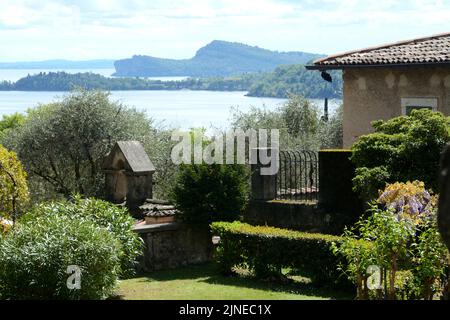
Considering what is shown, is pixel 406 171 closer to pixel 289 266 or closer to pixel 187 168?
pixel 289 266

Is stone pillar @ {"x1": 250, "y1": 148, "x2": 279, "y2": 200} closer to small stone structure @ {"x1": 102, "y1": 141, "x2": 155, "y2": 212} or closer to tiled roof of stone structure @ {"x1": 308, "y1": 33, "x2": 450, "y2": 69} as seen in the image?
small stone structure @ {"x1": 102, "y1": 141, "x2": 155, "y2": 212}

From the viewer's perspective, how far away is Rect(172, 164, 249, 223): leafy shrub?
1681cm

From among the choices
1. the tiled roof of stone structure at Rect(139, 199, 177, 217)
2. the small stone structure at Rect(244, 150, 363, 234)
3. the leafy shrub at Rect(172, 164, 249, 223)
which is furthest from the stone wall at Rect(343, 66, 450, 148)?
the tiled roof of stone structure at Rect(139, 199, 177, 217)

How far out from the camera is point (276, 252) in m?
14.7

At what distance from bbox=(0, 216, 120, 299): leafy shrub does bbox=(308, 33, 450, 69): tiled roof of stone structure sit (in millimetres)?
10613

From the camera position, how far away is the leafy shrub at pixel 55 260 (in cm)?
1175

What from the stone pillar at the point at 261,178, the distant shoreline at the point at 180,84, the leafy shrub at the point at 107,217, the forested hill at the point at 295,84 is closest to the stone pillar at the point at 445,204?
the leafy shrub at the point at 107,217

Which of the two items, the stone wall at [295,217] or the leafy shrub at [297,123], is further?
the leafy shrub at [297,123]

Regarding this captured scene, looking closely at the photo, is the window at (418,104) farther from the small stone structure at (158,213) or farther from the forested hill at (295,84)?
the forested hill at (295,84)

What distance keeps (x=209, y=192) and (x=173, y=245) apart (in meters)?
1.34

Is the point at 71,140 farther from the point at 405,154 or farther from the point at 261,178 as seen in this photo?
the point at 405,154

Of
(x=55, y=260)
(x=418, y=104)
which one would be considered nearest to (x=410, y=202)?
(x=55, y=260)

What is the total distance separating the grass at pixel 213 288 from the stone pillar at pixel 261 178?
3028 mm
